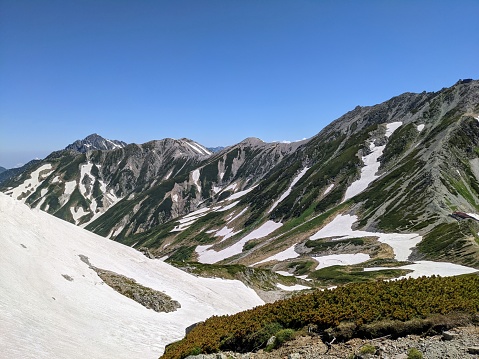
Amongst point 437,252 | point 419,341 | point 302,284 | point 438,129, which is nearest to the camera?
point 419,341

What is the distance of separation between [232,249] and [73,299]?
144748 millimetres

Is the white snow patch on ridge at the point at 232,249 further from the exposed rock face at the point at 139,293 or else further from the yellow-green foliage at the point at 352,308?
the yellow-green foliage at the point at 352,308

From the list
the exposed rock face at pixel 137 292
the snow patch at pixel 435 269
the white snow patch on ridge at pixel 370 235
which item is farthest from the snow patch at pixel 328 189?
the exposed rock face at pixel 137 292

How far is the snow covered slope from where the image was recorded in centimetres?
2159

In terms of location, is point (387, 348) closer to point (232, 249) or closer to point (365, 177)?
point (232, 249)

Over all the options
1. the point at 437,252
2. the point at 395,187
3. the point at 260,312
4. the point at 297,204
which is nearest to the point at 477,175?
the point at 395,187

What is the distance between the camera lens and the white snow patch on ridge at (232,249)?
545 feet

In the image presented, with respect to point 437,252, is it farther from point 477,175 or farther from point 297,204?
point 297,204

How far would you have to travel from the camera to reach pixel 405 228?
11500cm

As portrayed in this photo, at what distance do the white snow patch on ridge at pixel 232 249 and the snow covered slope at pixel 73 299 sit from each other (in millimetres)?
117900

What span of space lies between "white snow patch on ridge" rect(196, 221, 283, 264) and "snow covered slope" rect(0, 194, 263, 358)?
117900 mm

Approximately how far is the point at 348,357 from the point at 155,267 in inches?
1590

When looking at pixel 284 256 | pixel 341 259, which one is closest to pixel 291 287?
pixel 341 259

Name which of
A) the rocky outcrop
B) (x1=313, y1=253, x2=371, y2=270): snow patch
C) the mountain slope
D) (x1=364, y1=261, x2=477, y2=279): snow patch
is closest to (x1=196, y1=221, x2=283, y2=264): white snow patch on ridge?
the mountain slope
